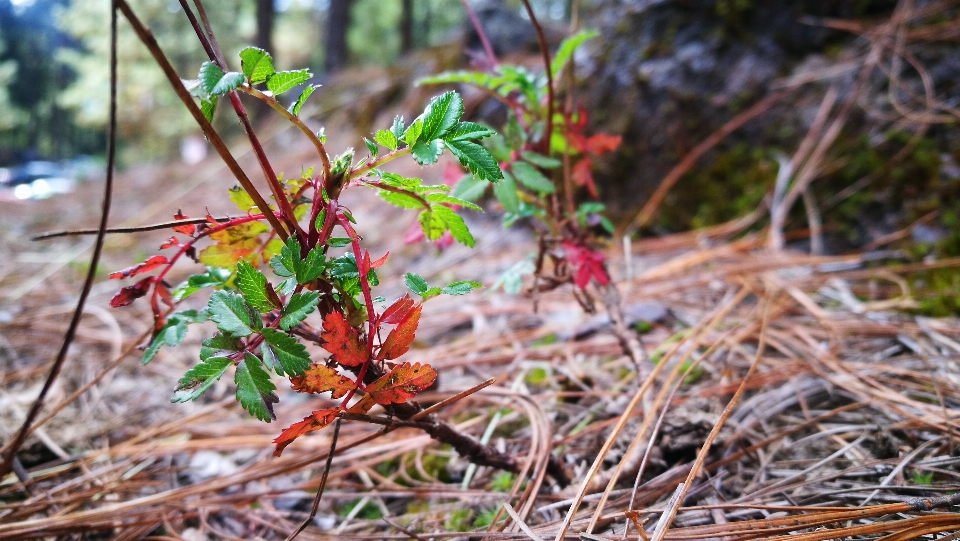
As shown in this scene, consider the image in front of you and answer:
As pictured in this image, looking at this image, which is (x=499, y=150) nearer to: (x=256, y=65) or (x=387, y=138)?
(x=387, y=138)

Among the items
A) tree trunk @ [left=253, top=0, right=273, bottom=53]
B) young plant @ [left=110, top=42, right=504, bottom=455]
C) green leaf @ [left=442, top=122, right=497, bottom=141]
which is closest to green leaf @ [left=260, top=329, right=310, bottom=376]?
young plant @ [left=110, top=42, right=504, bottom=455]

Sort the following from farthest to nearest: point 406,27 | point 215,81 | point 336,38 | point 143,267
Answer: point 406,27
point 336,38
point 143,267
point 215,81

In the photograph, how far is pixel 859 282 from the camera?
1.67 m

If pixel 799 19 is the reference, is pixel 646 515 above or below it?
below

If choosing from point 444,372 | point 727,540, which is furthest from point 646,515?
point 444,372

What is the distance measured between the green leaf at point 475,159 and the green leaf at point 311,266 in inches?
8.3

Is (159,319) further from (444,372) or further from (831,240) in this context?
(831,240)

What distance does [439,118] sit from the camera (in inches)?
24.7

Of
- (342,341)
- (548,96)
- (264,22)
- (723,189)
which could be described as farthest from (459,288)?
(264,22)

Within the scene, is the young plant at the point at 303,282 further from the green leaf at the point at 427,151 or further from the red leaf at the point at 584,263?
the red leaf at the point at 584,263

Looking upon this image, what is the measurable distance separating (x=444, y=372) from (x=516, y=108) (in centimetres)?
82

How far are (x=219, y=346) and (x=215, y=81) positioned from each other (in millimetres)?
311

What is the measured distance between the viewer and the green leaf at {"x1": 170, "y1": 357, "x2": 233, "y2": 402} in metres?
0.58

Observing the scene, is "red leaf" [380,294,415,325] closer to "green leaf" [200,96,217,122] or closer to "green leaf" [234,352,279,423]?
"green leaf" [234,352,279,423]
